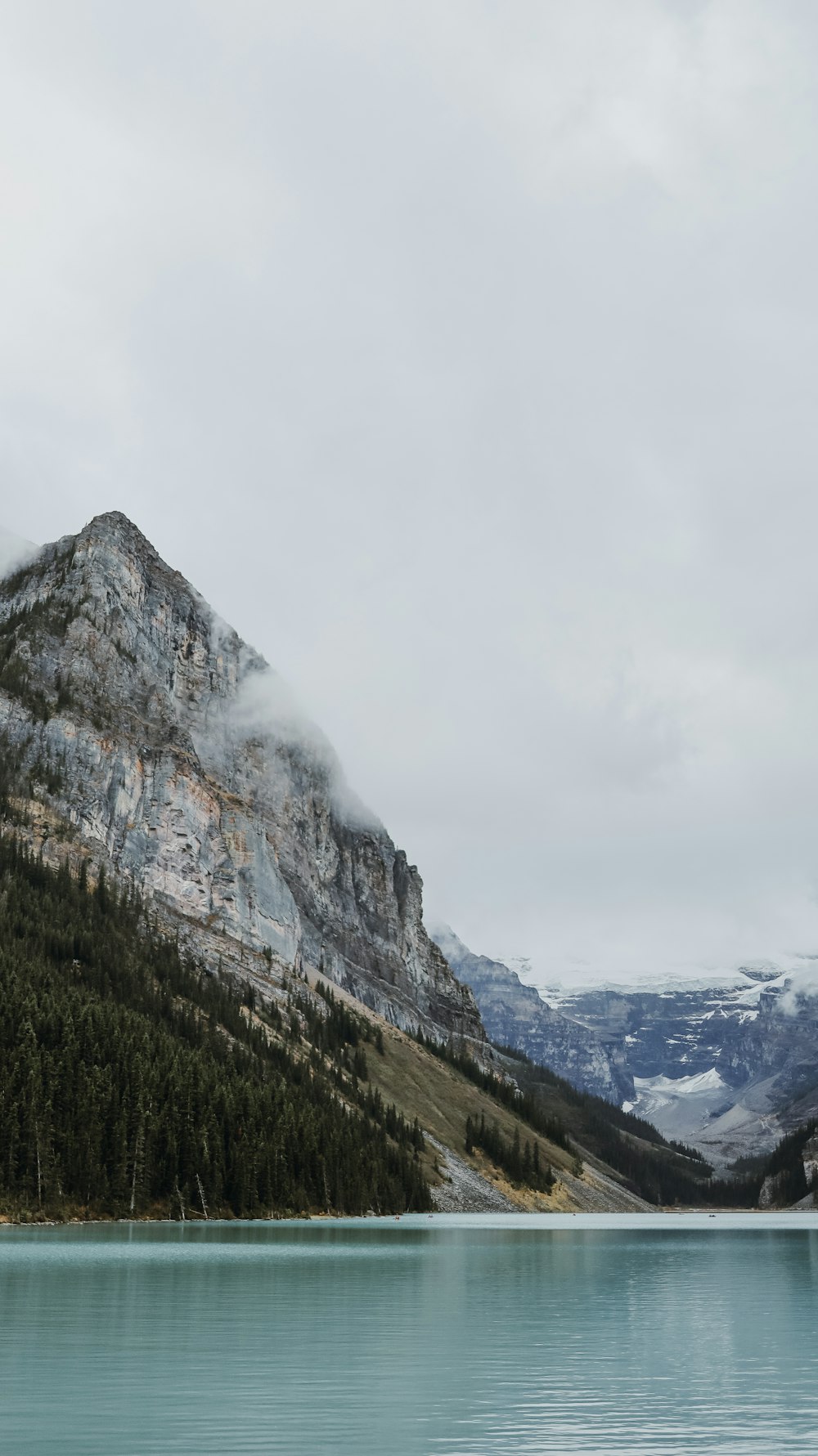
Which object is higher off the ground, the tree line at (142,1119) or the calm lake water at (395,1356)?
the tree line at (142,1119)

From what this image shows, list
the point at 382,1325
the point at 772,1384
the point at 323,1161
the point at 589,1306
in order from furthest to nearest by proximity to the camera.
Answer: the point at 323,1161
the point at 589,1306
the point at 382,1325
the point at 772,1384

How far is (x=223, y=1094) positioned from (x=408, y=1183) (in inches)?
1984

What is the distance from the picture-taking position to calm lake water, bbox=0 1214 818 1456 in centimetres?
2567

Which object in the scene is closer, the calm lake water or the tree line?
the calm lake water

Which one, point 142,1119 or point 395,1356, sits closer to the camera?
point 395,1356

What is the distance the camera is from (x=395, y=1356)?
121 feet

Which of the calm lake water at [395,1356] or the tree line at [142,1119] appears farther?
the tree line at [142,1119]

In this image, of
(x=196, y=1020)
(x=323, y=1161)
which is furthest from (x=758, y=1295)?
(x=196, y=1020)

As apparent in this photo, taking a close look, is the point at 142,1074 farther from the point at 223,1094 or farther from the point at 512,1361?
the point at 512,1361

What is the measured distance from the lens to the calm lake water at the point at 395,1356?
25.7 m

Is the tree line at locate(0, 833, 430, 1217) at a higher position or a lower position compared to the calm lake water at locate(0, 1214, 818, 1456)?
higher

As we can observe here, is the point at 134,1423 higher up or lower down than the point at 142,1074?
lower down

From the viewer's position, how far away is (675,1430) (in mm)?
26641

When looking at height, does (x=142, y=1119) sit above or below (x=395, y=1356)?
above
